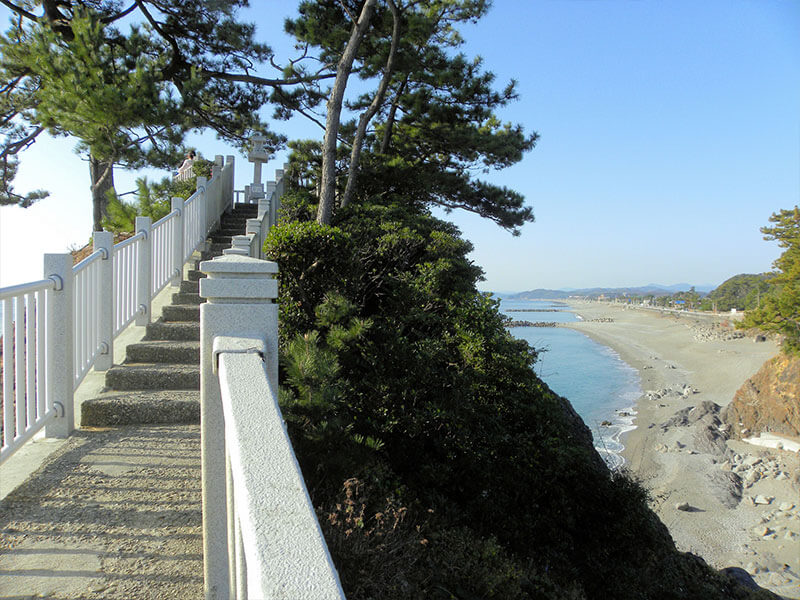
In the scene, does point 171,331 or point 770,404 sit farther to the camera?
point 770,404

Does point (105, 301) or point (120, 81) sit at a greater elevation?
point (120, 81)

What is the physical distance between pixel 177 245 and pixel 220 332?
605cm

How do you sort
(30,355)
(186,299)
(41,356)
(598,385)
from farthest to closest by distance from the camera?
(598,385) < (186,299) < (41,356) < (30,355)

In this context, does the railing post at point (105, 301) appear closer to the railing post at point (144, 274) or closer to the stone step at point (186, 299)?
the railing post at point (144, 274)

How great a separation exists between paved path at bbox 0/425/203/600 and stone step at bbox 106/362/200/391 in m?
1.04

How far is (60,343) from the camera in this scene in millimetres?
3936

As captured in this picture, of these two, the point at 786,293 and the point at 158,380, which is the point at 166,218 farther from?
the point at 786,293

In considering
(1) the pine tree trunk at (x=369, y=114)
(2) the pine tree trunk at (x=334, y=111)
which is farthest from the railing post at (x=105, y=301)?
(1) the pine tree trunk at (x=369, y=114)

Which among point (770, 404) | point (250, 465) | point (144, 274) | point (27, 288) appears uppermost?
point (144, 274)

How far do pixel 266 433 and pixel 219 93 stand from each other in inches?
655

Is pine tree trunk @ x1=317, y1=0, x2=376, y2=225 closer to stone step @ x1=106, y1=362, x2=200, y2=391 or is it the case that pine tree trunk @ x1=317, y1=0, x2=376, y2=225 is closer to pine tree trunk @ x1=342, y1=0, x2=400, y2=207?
pine tree trunk @ x1=342, y1=0, x2=400, y2=207

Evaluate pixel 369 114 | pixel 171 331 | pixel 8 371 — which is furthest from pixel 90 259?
pixel 369 114

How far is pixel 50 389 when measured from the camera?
12.8 feet

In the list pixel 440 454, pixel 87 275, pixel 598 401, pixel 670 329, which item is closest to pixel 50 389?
pixel 87 275
